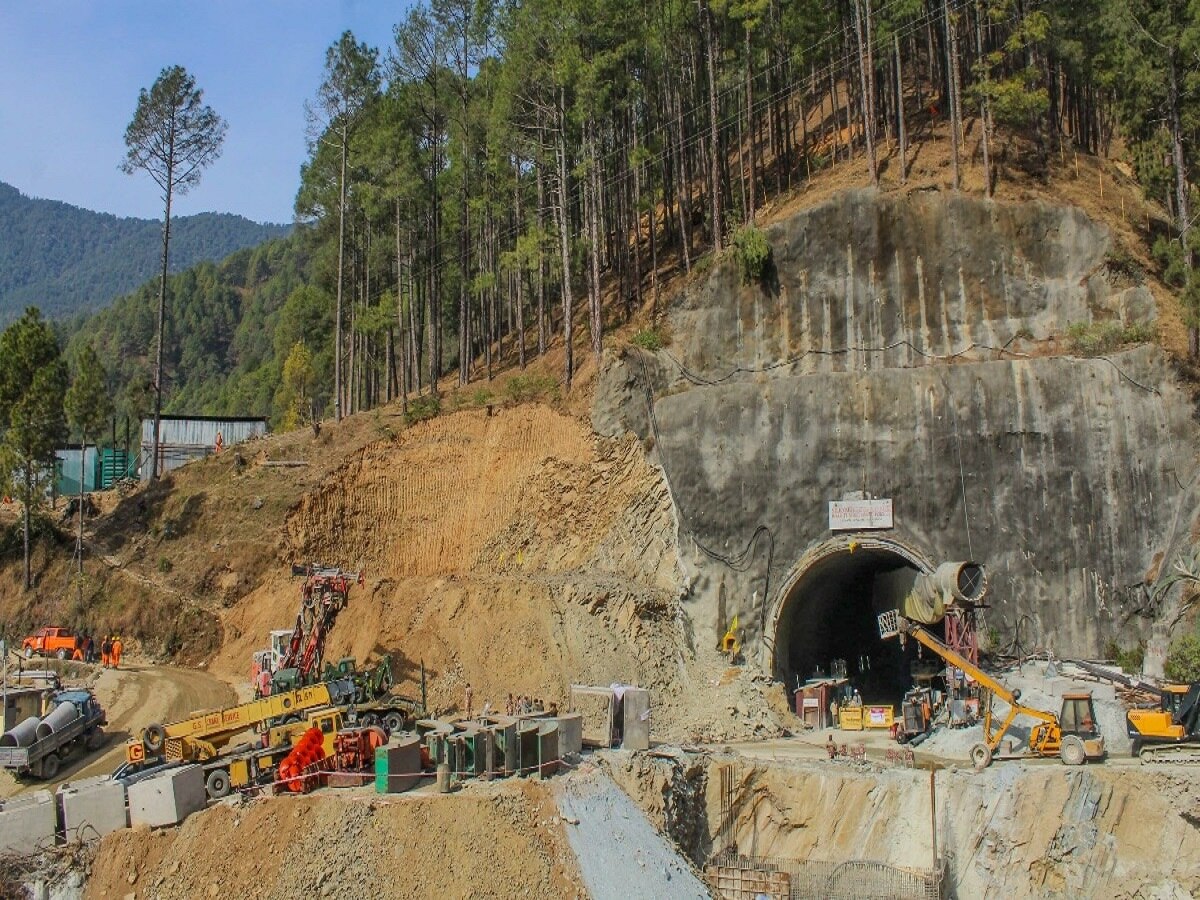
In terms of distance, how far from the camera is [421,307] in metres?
64.8

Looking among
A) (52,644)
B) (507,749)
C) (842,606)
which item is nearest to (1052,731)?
(507,749)

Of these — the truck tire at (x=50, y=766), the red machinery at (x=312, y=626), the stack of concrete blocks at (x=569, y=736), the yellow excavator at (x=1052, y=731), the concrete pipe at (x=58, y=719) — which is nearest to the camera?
the yellow excavator at (x=1052, y=731)

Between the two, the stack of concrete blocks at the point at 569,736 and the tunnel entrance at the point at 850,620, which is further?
the tunnel entrance at the point at 850,620

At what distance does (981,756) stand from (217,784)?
18079 millimetres

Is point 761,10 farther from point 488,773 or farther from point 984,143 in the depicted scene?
point 488,773

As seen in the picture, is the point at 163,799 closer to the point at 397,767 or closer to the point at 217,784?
the point at 217,784

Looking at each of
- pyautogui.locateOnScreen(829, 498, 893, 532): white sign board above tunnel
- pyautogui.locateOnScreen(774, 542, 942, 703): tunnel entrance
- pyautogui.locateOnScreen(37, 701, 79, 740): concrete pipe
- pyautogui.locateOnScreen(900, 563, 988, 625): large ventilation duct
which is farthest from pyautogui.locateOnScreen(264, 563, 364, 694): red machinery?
pyautogui.locateOnScreen(900, 563, 988, 625): large ventilation duct

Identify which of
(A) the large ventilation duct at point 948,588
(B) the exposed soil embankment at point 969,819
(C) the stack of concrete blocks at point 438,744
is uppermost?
(A) the large ventilation duct at point 948,588

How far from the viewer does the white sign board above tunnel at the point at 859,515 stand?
3728 cm

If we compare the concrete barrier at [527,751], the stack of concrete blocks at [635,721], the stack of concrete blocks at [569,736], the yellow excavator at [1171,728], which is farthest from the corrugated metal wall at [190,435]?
the yellow excavator at [1171,728]

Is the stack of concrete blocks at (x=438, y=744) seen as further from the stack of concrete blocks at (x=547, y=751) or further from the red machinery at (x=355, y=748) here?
the stack of concrete blocks at (x=547, y=751)

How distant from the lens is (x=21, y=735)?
30.6 m

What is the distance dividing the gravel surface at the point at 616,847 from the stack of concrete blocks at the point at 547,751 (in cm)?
71

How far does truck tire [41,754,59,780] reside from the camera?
3103 centimetres
